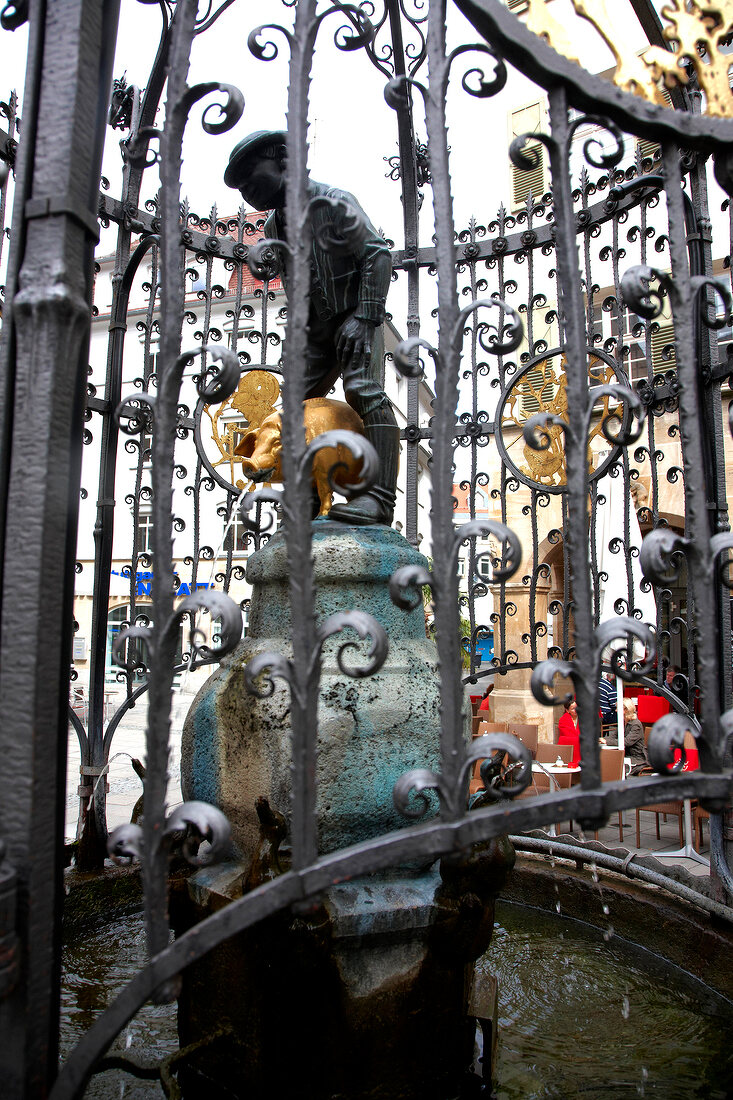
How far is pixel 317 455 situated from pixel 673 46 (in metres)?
1.56

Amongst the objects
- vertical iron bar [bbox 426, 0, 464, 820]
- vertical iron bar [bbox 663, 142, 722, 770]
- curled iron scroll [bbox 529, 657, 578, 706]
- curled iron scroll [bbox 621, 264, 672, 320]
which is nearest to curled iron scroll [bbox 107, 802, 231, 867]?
vertical iron bar [bbox 426, 0, 464, 820]

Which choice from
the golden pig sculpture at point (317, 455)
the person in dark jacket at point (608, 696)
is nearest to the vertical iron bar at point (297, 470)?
the golden pig sculpture at point (317, 455)

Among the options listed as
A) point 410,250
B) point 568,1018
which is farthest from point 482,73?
point 410,250

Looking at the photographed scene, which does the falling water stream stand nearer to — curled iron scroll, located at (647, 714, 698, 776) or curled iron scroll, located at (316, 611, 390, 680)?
curled iron scroll, located at (647, 714, 698, 776)

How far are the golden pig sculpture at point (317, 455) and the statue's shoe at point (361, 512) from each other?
0.06m

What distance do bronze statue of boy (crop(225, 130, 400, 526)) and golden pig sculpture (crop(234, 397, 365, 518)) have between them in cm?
9

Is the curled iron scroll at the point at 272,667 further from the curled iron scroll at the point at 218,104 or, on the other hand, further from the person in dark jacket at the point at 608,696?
the person in dark jacket at the point at 608,696

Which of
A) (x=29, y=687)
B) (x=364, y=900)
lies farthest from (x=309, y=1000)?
(x=29, y=687)

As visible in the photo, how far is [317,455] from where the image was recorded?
2.62 metres

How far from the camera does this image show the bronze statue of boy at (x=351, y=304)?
8.93 feet

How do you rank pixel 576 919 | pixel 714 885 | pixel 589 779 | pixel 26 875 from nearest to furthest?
1. pixel 26 875
2. pixel 589 779
3. pixel 714 885
4. pixel 576 919

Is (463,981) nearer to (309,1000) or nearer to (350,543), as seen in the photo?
(309,1000)

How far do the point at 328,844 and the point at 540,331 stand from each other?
12.0 metres

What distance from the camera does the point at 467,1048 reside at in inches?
80.4
